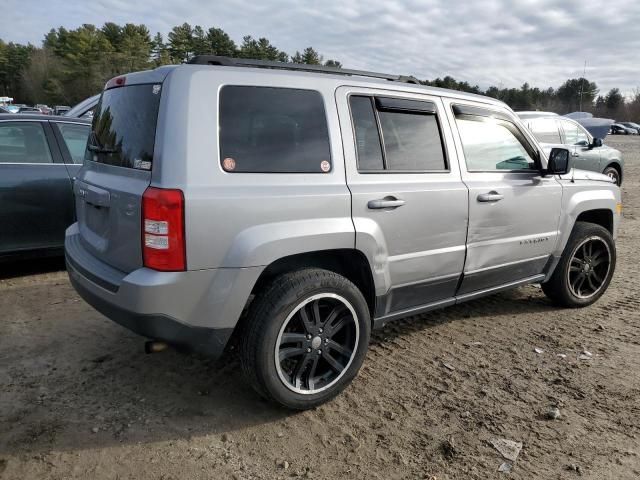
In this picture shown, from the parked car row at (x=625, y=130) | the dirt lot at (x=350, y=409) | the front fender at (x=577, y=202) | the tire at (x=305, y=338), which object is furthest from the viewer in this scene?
the parked car row at (x=625, y=130)

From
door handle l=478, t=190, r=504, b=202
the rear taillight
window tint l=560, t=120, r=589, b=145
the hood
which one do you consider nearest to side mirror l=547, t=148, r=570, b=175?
the hood

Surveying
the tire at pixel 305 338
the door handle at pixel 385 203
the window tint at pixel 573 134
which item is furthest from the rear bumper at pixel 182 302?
the window tint at pixel 573 134

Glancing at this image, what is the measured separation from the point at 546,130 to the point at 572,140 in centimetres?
85

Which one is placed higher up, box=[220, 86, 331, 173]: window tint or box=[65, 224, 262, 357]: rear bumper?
box=[220, 86, 331, 173]: window tint

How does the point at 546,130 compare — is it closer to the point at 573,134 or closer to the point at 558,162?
the point at 573,134

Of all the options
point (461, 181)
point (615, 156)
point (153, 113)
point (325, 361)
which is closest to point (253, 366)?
point (325, 361)

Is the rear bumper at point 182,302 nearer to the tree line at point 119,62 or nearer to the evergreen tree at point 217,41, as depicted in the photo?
the tree line at point 119,62

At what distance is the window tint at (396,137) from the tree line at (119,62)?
48.9 m

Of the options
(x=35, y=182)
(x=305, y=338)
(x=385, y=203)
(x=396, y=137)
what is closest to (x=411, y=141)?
(x=396, y=137)

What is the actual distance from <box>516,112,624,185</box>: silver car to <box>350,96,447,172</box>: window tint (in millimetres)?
6844

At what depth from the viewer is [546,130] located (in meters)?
9.84

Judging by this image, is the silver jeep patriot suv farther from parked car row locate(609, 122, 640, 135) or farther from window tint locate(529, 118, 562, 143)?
parked car row locate(609, 122, 640, 135)

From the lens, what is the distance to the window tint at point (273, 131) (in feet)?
8.41

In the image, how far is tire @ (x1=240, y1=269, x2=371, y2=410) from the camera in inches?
104
